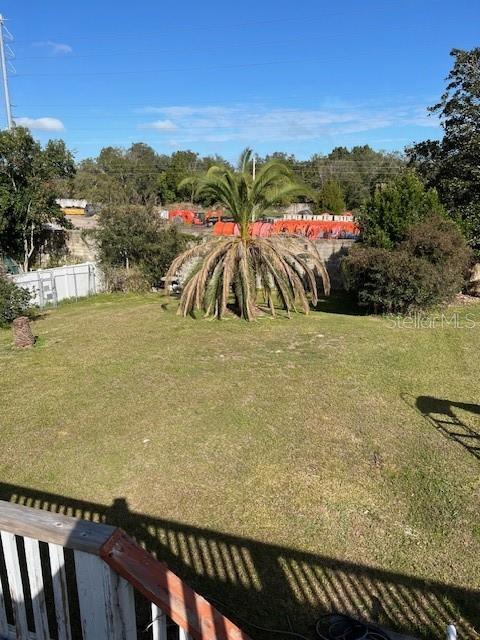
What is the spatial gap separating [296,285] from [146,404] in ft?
20.1

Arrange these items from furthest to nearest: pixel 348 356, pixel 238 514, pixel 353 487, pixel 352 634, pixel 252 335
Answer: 1. pixel 252 335
2. pixel 348 356
3. pixel 353 487
4. pixel 238 514
5. pixel 352 634

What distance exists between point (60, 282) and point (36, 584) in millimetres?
16716

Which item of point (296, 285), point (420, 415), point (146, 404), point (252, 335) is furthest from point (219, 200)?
point (420, 415)

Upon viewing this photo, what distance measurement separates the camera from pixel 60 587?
1.96 m

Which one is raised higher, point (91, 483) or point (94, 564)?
point (94, 564)

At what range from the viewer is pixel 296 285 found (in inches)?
458

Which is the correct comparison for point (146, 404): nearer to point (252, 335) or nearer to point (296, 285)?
point (252, 335)

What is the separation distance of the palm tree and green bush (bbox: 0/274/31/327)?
14.1 ft

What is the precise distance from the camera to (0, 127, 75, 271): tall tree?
18375 mm

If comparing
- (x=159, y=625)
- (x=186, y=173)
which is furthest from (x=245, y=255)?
(x=186, y=173)

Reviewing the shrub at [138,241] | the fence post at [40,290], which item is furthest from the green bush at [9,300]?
the shrub at [138,241]

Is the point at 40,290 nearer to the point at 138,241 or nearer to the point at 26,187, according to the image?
the point at 138,241

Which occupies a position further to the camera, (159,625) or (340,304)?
(340,304)

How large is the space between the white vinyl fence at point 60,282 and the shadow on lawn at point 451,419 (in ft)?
41.9
